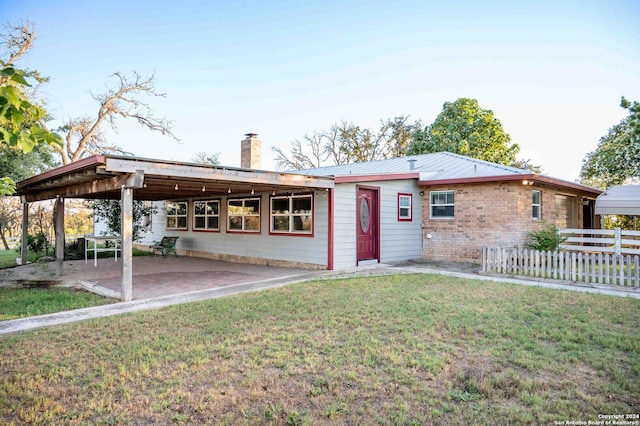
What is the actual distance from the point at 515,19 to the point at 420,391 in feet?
43.4

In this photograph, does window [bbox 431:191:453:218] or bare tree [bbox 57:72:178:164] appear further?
bare tree [bbox 57:72:178:164]

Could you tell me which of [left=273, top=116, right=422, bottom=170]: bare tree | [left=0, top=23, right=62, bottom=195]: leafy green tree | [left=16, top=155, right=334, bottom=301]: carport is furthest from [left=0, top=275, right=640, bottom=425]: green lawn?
[left=273, top=116, right=422, bottom=170]: bare tree

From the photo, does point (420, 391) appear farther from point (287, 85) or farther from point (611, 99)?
point (611, 99)

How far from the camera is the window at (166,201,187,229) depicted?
17.0 meters

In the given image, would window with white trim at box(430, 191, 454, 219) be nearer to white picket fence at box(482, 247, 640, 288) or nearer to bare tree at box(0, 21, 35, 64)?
white picket fence at box(482, 247, 640, 288)

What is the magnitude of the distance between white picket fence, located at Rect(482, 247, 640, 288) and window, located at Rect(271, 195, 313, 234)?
16.1 feet

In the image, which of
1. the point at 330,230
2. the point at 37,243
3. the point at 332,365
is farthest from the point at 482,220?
the point at 37,243

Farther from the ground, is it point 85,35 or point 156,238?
point 85,35

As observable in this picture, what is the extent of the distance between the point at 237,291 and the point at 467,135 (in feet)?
85.4

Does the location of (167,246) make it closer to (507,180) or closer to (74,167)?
(74,167)

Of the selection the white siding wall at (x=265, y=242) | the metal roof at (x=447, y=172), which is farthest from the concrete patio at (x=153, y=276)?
the metal roof at (x=447, y=172)

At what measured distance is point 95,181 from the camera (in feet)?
27.6

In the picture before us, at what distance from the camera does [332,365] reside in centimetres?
391

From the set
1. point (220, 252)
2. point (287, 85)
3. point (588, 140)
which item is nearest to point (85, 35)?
point (287, 85)
